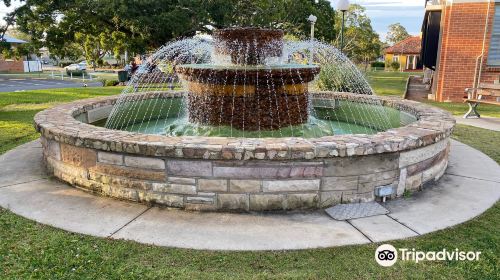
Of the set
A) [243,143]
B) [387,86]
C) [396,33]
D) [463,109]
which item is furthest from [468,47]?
[396,33]

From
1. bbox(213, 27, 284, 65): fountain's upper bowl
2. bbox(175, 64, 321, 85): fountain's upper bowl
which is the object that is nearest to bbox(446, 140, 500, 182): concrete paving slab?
bbox(175, 64, 321, 85): fountain's upper bowl

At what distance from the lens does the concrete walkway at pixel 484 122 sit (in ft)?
30.8

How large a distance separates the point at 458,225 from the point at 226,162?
93.9 inches

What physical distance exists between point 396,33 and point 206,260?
105642mm

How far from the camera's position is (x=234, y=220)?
3959 millimetres

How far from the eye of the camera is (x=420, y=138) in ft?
14.9

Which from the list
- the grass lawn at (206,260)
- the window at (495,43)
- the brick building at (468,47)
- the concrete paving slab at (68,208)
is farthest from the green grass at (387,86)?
the concrete paving slab at (68,208)

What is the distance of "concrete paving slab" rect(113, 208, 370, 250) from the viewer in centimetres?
351

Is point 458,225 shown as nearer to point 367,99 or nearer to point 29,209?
point 29,209

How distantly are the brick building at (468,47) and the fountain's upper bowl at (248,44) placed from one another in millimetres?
9340

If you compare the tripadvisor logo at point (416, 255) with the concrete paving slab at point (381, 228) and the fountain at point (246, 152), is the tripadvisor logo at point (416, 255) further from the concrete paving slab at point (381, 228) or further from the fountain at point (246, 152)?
the fountain at point (246, 152)

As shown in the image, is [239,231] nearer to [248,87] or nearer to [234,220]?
[234,220]

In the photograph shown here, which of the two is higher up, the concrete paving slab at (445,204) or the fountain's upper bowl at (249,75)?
the fountain's upper bowl at (249,75)

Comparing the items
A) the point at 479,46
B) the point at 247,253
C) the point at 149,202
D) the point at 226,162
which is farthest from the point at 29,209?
the point at 479,46
